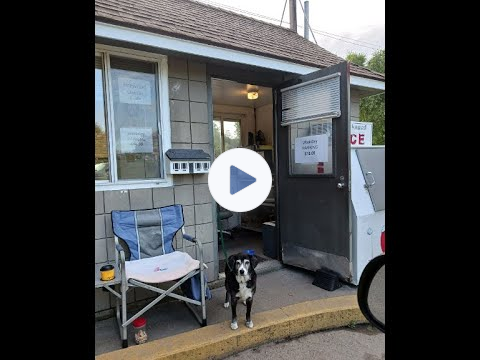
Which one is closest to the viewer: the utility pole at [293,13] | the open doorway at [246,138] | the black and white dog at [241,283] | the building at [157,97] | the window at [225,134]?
the black and white dog at [241,283]

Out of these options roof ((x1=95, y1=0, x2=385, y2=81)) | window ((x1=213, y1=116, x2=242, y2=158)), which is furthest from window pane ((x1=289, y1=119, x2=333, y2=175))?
window ((x1=213, y1=116, x2=242, y2=158))

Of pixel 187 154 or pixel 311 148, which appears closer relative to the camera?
pixel 187 154

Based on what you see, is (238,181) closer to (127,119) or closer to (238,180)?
(238,180)

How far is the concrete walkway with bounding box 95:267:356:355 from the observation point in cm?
A: 236

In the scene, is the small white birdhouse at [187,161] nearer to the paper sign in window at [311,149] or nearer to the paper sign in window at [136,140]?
the paper sign in window at [136,140]

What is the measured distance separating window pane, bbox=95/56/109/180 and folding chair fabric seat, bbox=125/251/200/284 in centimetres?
83

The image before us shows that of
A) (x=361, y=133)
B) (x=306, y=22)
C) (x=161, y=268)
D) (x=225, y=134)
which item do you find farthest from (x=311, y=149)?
(x=306, y=22)

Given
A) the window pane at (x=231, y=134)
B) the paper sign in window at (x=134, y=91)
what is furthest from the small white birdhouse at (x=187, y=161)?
the window pane at (x=231, y=134)

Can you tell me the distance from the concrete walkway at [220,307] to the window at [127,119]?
1.22m

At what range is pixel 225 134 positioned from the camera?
6.57m

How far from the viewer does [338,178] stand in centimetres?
302

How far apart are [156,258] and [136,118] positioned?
131 centimetres

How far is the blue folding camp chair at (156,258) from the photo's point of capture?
223 centimetres

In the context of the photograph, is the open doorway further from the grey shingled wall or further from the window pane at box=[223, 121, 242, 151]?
the grey shingled wall
